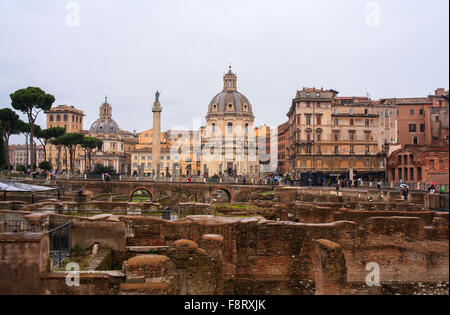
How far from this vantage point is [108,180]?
46.0m

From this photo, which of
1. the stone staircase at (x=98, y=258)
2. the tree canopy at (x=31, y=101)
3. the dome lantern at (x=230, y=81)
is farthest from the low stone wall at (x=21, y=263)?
the dome lantern at (x=230, y=81)

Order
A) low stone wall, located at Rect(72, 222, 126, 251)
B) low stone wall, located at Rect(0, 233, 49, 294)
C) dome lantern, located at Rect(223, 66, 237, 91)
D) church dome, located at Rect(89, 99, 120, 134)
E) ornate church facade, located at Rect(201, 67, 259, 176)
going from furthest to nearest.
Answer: church dome, located at Rect(89, 99, 120, 134), dome lantern, located at Rect(223, 66, 237, 91), ornate church facade, located at Rect(201, 67, 259, 176), low stone wall, located at Rect(72, 222, 126, 251), low stone wall, located at Rect(0, 233, 49, 294)

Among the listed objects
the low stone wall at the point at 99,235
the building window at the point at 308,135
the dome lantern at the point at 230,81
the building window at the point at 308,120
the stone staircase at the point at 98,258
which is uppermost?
the dome lantern at the point at 230,81

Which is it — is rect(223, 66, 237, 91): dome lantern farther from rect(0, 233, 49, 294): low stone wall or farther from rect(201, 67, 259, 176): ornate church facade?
rect(0, 233, 49, 294): low stone wall

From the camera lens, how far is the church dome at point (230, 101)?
85312mm

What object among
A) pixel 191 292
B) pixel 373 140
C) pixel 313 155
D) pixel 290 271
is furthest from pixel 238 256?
pixel 373 140

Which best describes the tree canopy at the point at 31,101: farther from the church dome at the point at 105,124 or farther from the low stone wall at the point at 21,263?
the church dome at the point at 105,124

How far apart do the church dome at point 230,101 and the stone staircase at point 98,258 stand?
246 feet

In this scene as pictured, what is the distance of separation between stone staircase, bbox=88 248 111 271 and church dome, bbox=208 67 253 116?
74830mm

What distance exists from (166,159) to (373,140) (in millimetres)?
59594

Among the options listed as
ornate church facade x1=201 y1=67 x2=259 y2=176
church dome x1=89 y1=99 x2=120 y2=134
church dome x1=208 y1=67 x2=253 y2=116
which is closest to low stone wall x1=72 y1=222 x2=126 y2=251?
ornate church facade x1=201 y1=67 x2=259 y2=176

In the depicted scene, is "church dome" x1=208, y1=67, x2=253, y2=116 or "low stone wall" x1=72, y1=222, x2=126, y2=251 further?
"church dome" x1=208, y1=67, x2=253, y2=116

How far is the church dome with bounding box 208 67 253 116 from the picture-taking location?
280 feet
